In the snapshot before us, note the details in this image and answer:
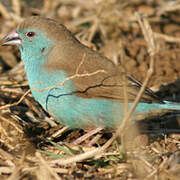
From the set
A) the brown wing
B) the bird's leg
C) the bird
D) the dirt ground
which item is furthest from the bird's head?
the bird's leg

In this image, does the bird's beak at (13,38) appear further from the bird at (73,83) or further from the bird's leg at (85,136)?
the bird's leg at (85,136)

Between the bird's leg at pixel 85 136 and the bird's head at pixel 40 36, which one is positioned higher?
the bird's head at pixel 40 36

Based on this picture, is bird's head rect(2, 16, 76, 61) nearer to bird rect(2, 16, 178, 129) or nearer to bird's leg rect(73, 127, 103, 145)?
bird rect(2, 16, 178, 129)

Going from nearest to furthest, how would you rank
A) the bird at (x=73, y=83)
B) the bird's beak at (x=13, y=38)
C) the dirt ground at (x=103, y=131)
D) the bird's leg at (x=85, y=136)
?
the dirt ground at (x=103, y=131)
the bird at (x=73, y=83)
the bird's leg at (x=85, y=136)
the bird's beak at (x=13, y=38)

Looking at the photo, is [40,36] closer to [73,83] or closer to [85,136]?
[73,83]

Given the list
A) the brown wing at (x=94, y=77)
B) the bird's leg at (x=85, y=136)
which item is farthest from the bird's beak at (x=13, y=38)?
the bird's leg at (x=85, y=136)
